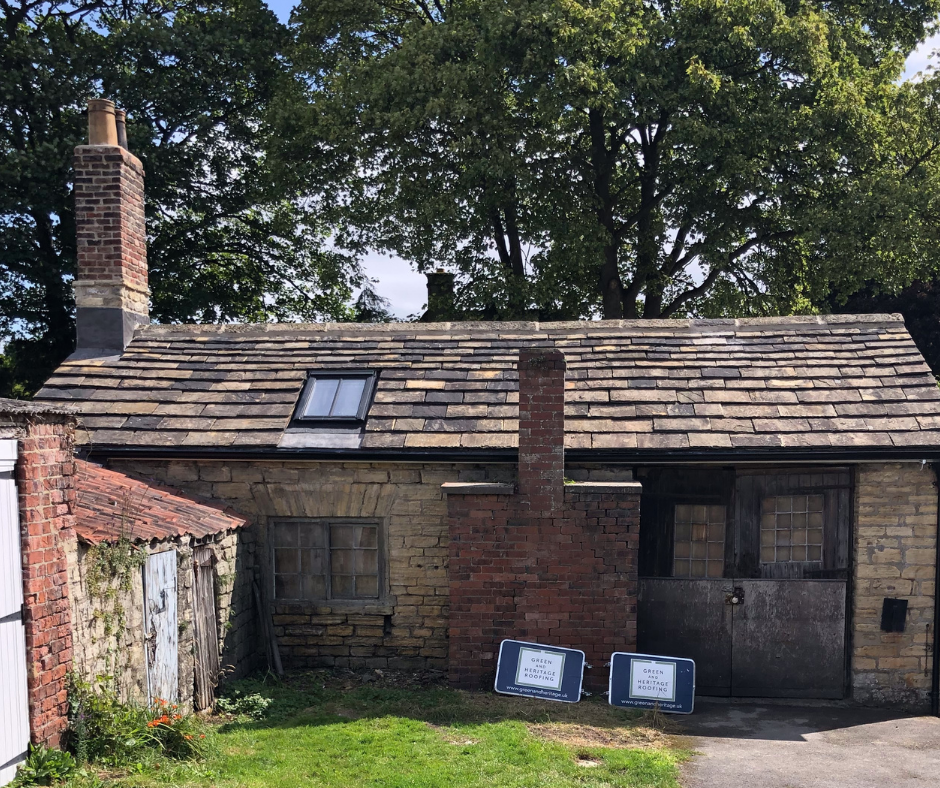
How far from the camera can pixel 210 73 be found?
19.8 meters

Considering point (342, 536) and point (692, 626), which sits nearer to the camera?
point (692, 626)

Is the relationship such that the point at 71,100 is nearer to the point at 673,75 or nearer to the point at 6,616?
the point at 673,75

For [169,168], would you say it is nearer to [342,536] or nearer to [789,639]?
[342,536]

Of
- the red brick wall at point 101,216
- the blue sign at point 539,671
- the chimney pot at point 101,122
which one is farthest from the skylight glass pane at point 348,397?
the chimney pot at point 101,122

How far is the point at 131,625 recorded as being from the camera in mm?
6680

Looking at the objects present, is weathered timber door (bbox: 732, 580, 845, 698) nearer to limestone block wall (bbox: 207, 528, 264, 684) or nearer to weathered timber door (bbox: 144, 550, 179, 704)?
limestone block wall (bbox: 207, 528, 264, 684)

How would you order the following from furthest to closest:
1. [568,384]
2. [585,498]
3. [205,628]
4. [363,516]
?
[568,384], [363,516], [585,498], [205,628]

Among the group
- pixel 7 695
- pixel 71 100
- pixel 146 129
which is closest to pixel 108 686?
pixel 7 695

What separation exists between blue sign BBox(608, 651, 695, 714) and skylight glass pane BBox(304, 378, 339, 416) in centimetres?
458

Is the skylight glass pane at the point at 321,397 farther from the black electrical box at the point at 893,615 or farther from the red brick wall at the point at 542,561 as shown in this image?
the black electrical box at the point at 893,615

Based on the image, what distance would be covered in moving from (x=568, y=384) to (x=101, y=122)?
24.5ft

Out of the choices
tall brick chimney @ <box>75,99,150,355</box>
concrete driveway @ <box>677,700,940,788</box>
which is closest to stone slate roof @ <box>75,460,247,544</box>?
tall brick chimney @ <box>75,99,150,355</box>

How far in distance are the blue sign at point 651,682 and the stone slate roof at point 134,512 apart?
4.51 meters

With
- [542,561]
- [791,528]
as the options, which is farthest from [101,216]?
[791,528]
